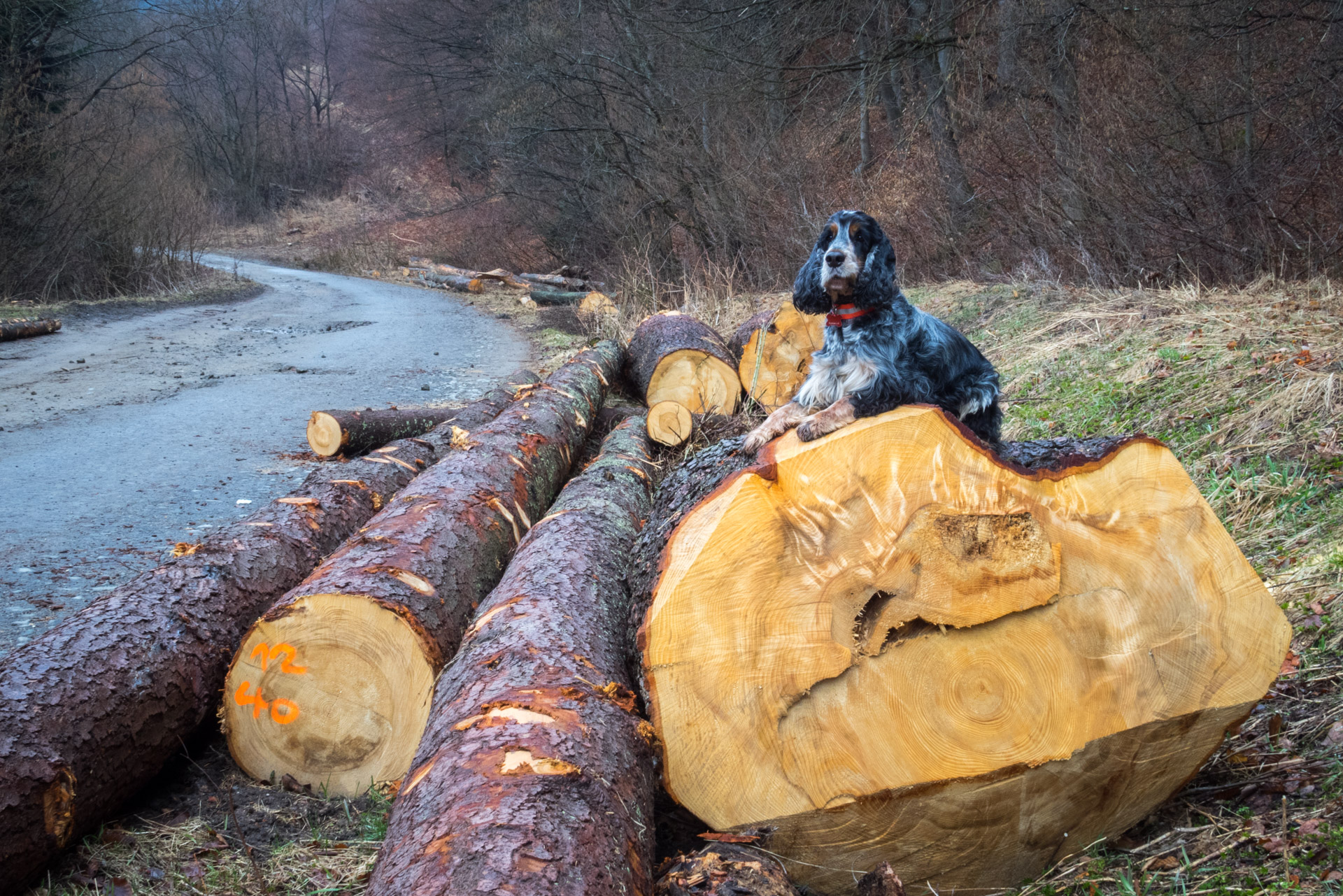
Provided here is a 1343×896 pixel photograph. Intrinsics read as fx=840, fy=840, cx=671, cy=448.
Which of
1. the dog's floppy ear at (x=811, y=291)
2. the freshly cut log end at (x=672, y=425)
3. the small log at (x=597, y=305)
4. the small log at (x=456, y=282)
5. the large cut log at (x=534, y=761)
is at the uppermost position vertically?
the small log at (x=456, y=282)

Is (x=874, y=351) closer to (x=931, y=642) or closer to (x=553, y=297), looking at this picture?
(x=931, y=642)

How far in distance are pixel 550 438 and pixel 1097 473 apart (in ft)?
11.8

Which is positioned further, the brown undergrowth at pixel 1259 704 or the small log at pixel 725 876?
the brown undergrowth at pixel 1259 704

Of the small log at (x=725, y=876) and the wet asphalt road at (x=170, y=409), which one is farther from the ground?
the wet asphalt road at (x=170, y=409)

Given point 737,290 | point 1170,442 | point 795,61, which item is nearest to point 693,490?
point 1170,442

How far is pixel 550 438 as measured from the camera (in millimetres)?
5301

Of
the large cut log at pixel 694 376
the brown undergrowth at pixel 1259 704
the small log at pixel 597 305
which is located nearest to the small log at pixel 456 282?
the small log at pixel 597 305

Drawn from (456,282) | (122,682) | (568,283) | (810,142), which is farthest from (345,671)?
(456,282)

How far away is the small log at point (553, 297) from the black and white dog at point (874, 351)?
568 inches

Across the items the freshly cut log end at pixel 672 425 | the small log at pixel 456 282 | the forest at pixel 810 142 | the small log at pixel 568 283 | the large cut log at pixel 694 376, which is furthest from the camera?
the small log at pixel 456 282

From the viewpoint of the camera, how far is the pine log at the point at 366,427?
6219 millimetres

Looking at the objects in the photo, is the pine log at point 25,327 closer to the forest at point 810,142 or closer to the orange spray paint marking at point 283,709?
the forest at point 810,142

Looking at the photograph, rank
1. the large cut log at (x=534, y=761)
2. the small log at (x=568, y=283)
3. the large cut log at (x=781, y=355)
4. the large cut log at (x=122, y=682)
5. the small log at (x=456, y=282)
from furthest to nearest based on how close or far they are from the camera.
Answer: the small log at (x=456, y=282) < the small log at (x=568, y=283) < the large cut log at (x=781, y=355) < the large cut log at (x=122, y=682) < the large cut log at (x=534, y=761)

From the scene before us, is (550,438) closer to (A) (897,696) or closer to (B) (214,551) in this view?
(B) (214,551)
